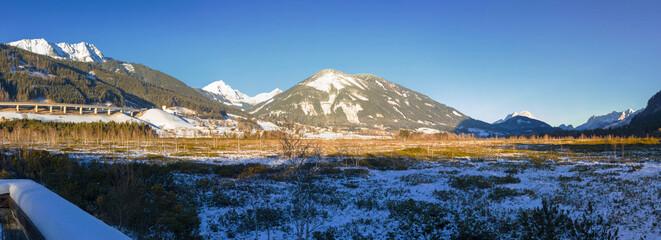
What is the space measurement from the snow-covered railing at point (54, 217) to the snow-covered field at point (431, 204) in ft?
30.5

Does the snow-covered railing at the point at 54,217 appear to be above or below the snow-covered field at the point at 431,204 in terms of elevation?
above

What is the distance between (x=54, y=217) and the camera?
2125 millimetres

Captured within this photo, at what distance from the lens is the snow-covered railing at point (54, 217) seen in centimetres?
188

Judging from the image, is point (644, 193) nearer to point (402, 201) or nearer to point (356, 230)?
point (402, 201)

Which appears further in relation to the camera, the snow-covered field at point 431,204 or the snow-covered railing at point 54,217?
the snow-covered field at point 431,204

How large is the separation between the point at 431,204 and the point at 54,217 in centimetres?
2034

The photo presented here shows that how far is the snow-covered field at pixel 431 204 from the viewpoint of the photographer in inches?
594

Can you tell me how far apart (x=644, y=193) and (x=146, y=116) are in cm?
19901

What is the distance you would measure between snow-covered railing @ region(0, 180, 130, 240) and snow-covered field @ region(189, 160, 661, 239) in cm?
929

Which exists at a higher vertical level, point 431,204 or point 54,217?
point 54,217

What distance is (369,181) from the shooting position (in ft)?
101

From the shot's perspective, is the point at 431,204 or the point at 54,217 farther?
the point at 431,204

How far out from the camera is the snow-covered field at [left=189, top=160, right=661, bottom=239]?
15084mm

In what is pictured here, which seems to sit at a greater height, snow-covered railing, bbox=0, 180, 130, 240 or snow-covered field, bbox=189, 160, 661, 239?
snow-covered railing, bbox=0, 180, 130, 240
